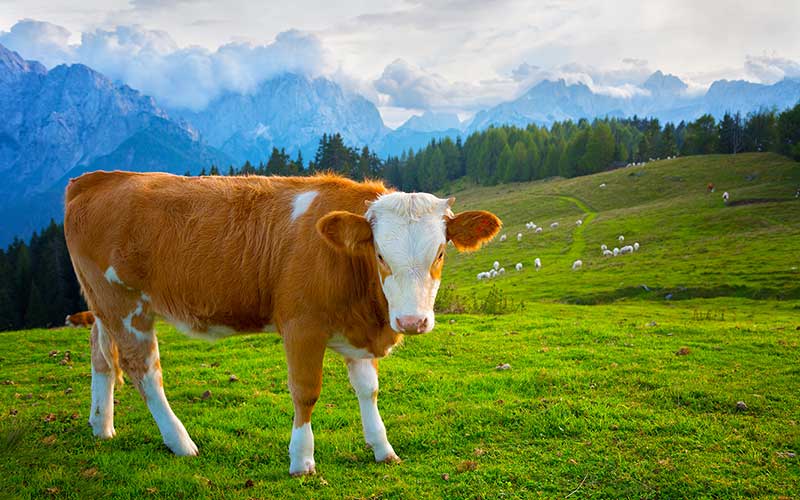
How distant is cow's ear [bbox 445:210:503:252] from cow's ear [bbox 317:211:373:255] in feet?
2.80

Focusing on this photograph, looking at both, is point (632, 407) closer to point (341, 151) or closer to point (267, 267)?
point (267, 267)

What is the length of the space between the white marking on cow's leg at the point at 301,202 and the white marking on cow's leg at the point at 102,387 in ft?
10.0

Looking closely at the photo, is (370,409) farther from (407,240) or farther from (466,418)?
(407,240)

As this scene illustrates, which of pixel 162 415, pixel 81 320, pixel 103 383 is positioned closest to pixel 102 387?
pixel 103 383

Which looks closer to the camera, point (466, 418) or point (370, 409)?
point (370, 409)

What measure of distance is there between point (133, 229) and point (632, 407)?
22.6 ft

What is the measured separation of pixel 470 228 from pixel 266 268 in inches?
92.8

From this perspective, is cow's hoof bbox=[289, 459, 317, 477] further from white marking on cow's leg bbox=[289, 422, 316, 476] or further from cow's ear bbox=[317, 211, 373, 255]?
cow's ear bbox=[317, 211, 373, 255]

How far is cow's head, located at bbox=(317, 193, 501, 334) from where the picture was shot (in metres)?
4.90

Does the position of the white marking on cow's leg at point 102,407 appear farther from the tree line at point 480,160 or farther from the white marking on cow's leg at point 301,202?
the tree line at point 480,160

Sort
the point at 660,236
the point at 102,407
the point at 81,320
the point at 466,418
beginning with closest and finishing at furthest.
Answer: the point at 102,407, the point at 466,418, the point at 81,320, the point at 660,236

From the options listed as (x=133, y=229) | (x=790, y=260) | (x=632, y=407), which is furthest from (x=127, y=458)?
(x=790, y=260)

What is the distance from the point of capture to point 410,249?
16.3ft

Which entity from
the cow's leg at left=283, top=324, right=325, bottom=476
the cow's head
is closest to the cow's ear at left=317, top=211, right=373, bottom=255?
the cow's head
